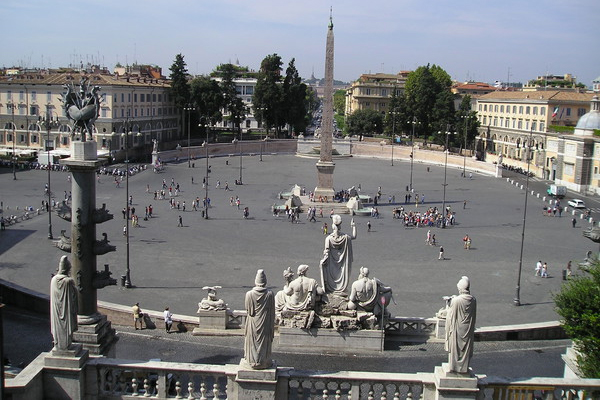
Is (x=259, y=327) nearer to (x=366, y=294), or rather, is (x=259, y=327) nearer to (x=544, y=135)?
(x=366, y=294)

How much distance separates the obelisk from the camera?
50.3 meters

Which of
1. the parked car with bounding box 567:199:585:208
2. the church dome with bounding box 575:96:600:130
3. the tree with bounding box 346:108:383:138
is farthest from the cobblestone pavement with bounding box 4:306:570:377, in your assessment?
the tree with bounding box 346:108:383:138

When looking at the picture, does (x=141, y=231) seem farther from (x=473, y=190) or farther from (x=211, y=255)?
(x=473, y=190)

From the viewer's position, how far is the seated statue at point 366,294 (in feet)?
49.5

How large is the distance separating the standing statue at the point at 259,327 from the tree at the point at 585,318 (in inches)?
227

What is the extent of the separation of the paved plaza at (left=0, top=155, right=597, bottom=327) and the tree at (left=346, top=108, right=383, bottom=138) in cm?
4198

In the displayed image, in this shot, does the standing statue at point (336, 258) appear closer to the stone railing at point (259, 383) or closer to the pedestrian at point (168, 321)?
the pedestrian at point (168, 321)

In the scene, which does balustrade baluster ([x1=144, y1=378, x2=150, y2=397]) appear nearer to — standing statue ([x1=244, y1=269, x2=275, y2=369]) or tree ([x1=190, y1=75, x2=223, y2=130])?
standing statue ([x1=244, y1=269, x2=275, y2=369])

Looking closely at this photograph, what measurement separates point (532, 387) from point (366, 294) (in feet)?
23.7

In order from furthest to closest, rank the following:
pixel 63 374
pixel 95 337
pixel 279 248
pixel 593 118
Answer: pixel 593 118 → pixel 279 248 → pixel 95 337 → pixel 63 374

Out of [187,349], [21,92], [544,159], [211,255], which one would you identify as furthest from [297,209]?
[21,92]

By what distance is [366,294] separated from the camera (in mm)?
15133

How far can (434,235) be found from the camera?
37875 millimetres

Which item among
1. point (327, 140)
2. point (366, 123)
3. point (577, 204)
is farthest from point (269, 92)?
point (577, 204)
